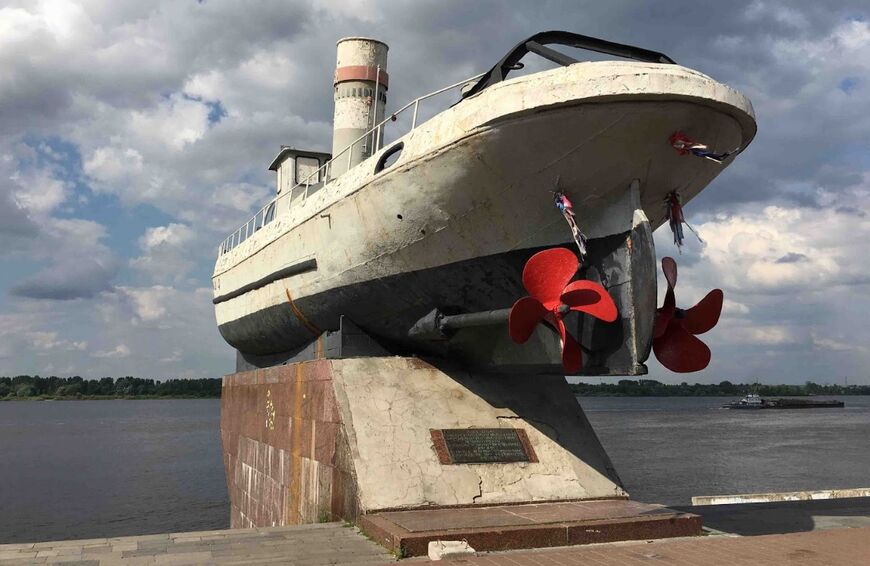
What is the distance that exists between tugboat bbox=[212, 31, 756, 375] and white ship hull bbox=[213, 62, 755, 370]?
0.02 m

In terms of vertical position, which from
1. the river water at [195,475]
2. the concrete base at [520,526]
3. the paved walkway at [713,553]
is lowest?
the river water at [195,475]

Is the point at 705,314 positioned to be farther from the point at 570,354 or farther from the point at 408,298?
the point at 408,298

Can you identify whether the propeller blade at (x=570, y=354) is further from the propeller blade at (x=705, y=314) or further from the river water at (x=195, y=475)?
the river water at (x=195, y=475)

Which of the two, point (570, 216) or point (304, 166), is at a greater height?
point (304, 166)

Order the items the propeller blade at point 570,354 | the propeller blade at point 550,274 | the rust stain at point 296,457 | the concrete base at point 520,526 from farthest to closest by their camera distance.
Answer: the rust stain at point 296,457, the propeller blade at point 570,354, the propeller blade at point 550,274, the concrete base at point 520,526

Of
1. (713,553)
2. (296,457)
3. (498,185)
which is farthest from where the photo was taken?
(296,457)

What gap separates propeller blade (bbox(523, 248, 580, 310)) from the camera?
8.06 m

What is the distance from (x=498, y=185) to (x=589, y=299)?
1.68 meters

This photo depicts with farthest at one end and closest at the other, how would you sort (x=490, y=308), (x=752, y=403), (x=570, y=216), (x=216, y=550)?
(x=752, y=403), (x=490, y=308), (x=570, y=216), (x=216, y=550)

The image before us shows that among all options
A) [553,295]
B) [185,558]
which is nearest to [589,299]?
[553,295]

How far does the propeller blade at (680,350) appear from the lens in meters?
8.73

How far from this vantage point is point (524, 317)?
26.5 feet

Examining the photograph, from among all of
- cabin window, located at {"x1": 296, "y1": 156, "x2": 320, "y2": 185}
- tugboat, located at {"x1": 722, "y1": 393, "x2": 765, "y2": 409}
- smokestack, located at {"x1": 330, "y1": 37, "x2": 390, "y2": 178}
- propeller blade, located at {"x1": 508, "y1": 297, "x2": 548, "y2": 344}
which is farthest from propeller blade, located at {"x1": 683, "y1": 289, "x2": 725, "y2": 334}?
tugboat, located at {"x1": 722, "y1": 393, "x2": 765, "y2": 409}

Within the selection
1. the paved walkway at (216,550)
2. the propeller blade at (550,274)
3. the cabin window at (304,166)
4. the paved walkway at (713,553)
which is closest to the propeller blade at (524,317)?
the propeller blade at (550,274)
